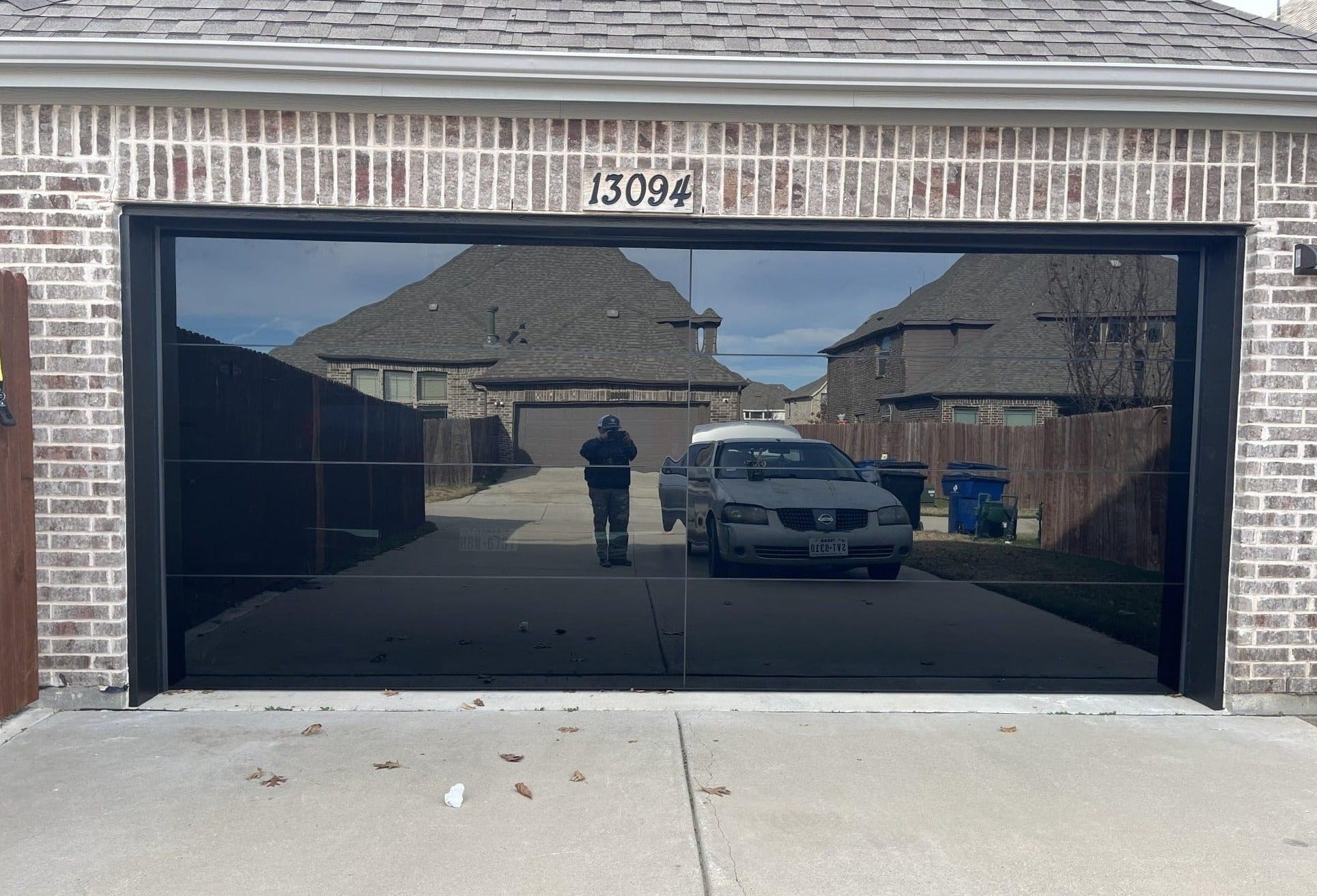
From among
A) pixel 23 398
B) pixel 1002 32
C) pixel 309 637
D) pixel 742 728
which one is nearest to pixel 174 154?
pixel 23 398

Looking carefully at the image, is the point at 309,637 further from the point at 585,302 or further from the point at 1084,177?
the point at 1084,177

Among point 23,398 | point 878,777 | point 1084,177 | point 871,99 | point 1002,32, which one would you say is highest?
point 1002,32

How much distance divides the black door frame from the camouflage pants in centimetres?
148

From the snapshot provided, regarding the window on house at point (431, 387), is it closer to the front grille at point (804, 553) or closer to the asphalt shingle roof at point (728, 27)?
the asphalt shingle roof at point (728, 27)

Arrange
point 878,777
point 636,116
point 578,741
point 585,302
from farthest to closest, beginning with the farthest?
1. point 585,302
2. point 636,116
3. point 578,741
4. point 878,777

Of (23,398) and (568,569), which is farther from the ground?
(23,398)

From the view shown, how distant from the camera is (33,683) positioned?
5.32 metres

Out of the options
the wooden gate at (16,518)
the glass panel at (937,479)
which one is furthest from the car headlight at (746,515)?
the wooden gate at (16,518)

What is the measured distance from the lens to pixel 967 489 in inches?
232

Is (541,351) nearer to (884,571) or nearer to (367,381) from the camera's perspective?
(367,381)

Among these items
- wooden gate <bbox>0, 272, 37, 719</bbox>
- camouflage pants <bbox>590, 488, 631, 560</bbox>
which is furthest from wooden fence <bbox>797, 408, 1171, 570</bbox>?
wooden gate <bbox>0, 272, 37, 719</bbox>

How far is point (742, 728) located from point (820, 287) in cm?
254

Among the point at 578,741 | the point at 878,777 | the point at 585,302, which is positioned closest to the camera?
the point at 878,777

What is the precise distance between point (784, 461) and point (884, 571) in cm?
92
